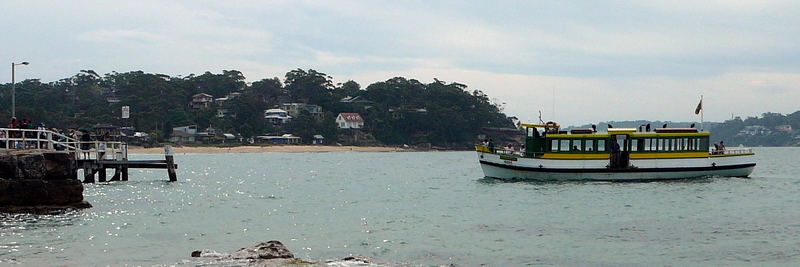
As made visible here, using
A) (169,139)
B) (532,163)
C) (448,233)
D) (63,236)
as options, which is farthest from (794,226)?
(169,139)

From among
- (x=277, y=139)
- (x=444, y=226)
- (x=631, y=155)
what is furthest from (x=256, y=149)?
(x=444, y=226)

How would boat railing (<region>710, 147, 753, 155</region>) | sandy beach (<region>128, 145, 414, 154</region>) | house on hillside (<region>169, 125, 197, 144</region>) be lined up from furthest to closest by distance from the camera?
house on hillside (<region>169, 125, 197, 144</region>)
sandy beach (<region>128, 145, 414, 154</region>)
boat railing (<region>710, 147, 753, 155</region>)

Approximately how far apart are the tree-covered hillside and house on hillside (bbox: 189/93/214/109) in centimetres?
204

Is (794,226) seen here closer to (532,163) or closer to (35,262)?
(532,163)

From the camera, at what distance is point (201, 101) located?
176375 millimetres

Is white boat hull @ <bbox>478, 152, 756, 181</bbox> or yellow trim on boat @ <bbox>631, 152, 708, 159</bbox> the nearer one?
white boat hull @ <bbox>478, 152, 756, 181</bbox>

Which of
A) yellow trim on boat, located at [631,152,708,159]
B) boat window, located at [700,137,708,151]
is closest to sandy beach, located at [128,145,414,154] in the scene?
yellow trim on boat, located at [631,152,708,159]

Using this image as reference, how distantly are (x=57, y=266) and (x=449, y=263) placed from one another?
30.2ft

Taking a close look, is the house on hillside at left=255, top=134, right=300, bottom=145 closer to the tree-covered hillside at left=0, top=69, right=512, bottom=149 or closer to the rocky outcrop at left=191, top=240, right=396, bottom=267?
the tree-covered hillside at left=0, top=69, right=512, bottom=149

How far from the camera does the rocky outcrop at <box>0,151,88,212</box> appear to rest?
93.6 feet

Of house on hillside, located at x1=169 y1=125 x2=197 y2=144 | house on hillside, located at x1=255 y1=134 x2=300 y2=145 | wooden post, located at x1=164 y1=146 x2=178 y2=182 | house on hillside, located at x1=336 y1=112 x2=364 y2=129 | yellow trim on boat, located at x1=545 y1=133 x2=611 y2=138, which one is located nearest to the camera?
yellow trim on boat, located at x1=545 y1=133 x2=611 y2=138

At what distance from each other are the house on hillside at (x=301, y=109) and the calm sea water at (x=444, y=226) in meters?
132

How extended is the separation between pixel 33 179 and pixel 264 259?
48.7 ft

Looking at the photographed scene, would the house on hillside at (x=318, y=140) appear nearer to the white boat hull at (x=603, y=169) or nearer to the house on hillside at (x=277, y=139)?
the house on hillside at (x=277, y=139)
